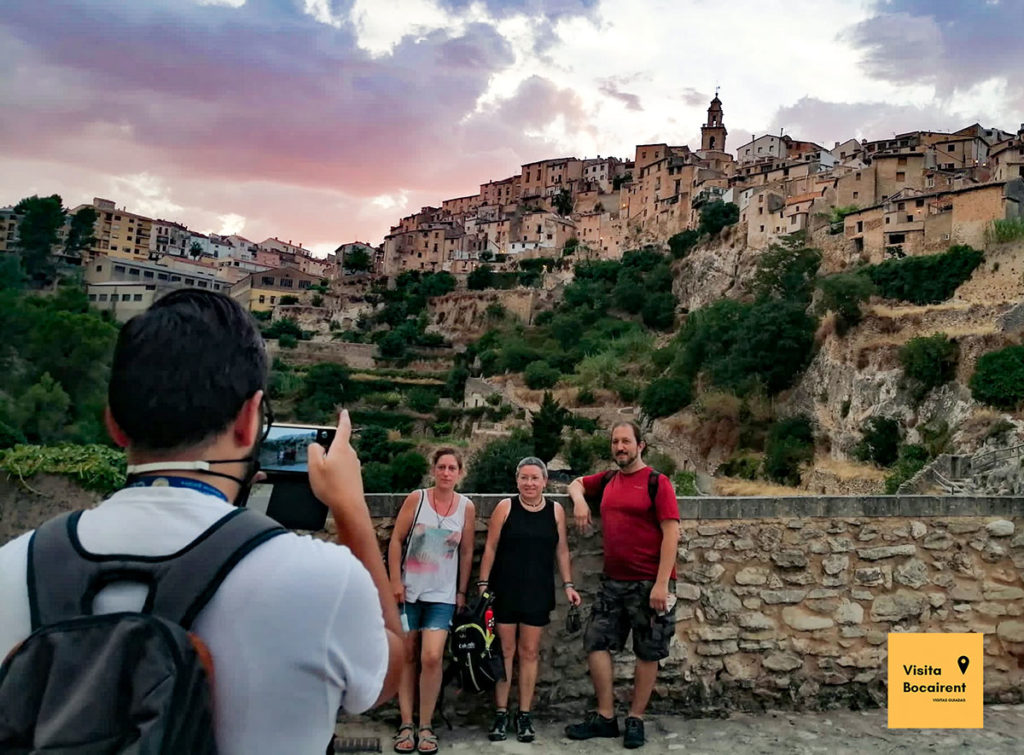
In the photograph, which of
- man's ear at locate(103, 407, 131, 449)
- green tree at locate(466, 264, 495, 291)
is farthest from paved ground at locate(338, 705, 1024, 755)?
green tree at locate(466, 264, 495, 291)

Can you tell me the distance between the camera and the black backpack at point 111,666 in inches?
40.7

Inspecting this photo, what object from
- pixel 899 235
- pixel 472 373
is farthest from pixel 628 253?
pixel 899 235

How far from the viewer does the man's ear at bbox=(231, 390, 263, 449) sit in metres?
1.36

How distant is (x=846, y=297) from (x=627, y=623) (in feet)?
88.9

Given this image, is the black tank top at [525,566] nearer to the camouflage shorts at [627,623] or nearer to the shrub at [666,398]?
the camouflage shorts at [627,623]

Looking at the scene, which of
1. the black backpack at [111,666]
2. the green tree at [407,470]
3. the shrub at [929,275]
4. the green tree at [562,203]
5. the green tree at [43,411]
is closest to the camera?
the black backpack at [111,666]

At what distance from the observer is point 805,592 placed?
15.8 ft

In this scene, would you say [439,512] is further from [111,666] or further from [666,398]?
[666,398]

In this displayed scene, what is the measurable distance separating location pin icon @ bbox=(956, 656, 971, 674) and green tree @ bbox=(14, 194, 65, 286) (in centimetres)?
6341

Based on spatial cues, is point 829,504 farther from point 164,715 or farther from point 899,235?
point 899,235

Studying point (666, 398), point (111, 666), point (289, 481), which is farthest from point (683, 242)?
point (111, 666)

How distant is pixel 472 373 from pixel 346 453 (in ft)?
176

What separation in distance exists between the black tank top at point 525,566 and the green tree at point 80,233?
68.7m

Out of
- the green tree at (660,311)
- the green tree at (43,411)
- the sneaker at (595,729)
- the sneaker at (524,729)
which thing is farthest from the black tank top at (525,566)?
the green tree at (660,311)
